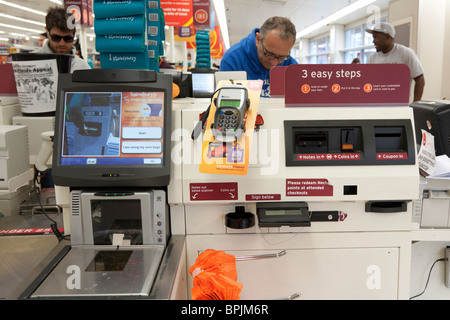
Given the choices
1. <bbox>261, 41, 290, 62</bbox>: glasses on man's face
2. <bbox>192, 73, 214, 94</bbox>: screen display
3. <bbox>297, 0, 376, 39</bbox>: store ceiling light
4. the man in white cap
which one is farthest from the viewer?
<bbox>297, 0, 376, 39</bbox>: store ceiling light

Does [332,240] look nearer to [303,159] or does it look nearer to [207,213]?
[303,159]

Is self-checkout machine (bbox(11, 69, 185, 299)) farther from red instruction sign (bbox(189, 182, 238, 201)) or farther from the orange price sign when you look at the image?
the orange price sign

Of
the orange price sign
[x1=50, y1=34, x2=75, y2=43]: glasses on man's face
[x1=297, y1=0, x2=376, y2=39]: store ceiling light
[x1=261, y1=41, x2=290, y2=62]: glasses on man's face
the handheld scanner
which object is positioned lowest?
the handheld scanner

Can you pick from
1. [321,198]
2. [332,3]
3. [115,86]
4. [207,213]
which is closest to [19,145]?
[115,86]

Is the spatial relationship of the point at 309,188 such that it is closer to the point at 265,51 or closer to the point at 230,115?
the point at 230,115

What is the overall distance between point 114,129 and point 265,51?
149 cm

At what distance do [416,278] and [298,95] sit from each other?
47.6 inches

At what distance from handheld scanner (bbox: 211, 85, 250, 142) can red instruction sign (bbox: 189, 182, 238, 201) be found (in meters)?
0.18

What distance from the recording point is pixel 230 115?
4.26 ft

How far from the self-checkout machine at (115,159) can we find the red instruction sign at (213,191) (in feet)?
0.36

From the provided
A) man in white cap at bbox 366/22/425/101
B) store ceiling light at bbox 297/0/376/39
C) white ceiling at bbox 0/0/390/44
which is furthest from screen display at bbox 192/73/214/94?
store ceiling light at bbox 297/0/376/39

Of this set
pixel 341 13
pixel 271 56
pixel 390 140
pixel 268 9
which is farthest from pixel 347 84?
pixel 341 13

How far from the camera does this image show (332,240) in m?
1.45

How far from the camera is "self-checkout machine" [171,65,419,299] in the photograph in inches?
54.0
